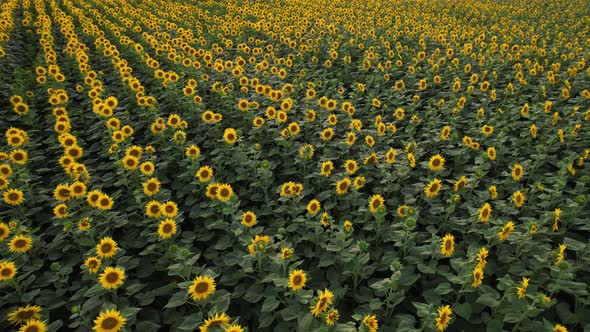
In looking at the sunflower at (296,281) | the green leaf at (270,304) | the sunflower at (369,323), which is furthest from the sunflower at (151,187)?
the sunflower at (369,323)

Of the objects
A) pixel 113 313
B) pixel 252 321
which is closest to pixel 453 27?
pixel 252 321

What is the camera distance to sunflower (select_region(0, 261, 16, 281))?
3.27 m

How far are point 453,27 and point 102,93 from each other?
453 inches

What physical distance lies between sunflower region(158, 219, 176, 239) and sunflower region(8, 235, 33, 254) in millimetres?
1298

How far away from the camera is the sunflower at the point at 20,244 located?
3637 mm

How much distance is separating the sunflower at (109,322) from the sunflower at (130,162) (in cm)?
230

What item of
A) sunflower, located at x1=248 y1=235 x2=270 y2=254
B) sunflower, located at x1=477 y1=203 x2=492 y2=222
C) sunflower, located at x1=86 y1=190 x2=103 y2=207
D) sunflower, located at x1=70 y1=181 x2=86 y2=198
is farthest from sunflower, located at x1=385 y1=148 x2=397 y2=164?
sunflower, located at x1=70 y1=181 x2=86 y2=198

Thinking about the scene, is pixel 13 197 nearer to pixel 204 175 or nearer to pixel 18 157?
pixel 18 157

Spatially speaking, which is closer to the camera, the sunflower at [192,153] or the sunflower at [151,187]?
the sunflower at [151,187]

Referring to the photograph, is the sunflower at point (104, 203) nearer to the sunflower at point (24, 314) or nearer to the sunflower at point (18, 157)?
the sunflower at point (24, 314)

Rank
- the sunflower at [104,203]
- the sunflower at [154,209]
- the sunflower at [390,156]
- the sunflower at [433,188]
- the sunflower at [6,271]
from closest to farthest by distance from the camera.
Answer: the sunflower at [6,271]
the sunflower at [154,209]
the sunflower at [104,203]
the sunflower at [433,188]
the sunflower at [390,156]

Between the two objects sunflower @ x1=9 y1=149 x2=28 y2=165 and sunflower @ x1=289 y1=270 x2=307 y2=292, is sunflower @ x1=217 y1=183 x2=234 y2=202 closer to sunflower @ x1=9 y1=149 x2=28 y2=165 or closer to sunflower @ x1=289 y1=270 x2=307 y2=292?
sunflower @ x1=289 y1=270 x2=307 y2=292

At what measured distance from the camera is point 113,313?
2.89m

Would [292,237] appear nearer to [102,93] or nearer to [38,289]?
[38,289]
